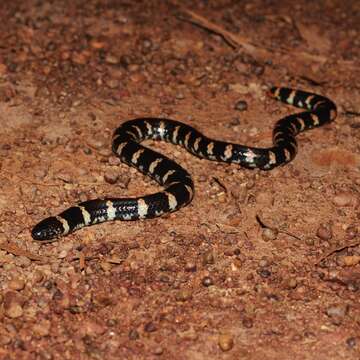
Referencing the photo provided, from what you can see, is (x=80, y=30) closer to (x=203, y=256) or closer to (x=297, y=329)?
(x=203, y=256)

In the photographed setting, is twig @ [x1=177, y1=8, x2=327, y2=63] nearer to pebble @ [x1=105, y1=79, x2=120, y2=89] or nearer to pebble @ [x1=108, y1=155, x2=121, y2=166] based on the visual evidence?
pebble @ [x1=105, y1=79, x2=120, y2=89]

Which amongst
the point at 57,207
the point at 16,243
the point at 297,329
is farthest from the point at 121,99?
the point at 297,329

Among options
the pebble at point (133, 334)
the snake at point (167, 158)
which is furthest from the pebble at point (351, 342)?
the snake at point (167, 158)

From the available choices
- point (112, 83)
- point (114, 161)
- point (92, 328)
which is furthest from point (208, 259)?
point (112, 83)

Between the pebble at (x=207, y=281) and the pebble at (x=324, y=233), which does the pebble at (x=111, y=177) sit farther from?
the pebble at (x=324, y=233)

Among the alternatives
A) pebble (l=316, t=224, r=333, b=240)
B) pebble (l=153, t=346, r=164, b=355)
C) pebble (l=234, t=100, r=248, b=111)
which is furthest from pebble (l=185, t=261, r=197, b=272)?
pebble (l=234, t=100, r=248, b=111)

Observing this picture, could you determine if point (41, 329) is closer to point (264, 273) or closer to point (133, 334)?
point (133, 334)
